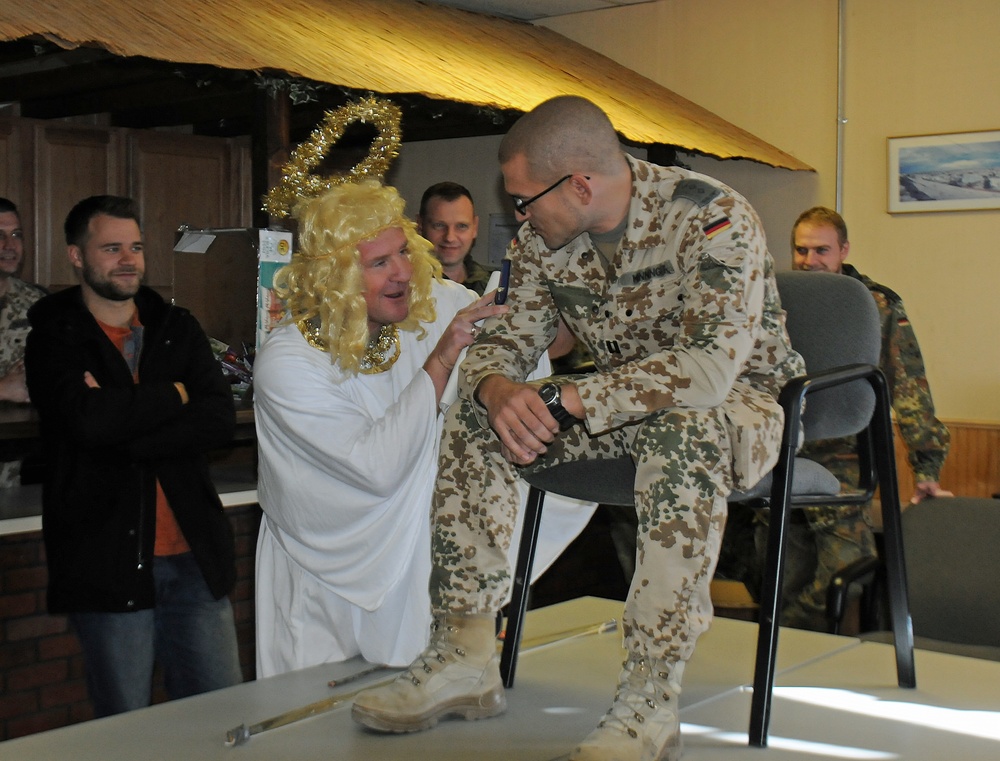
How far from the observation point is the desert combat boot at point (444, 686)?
6.16ft

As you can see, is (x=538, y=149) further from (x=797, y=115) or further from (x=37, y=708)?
(x=797, y=115)

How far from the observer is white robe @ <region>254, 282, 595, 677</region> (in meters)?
2.41

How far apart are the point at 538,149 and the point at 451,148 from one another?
5754 mm

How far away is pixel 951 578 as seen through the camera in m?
2.79

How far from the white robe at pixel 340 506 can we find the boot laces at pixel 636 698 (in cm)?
82

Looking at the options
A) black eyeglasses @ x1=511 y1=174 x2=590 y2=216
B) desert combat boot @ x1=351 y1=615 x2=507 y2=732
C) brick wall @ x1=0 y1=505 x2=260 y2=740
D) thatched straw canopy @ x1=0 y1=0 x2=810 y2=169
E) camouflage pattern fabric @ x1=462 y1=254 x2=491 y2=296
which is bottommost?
brick wall @ x1=0 y1=505 x2=260 y2=740

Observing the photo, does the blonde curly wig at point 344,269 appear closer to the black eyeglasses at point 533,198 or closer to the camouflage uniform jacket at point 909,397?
the black eyeglasses at point 533,198

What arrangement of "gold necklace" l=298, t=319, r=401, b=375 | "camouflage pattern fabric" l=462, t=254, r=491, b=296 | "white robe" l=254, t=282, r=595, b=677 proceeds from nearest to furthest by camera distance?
"white robe" l=254, t=282, r=595, b=677, "gold necklace" l=298, t=319, r=401, b=375, "camouflage pattern fabric" l=462, t=254, r=491, b=296

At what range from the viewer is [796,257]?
420cm

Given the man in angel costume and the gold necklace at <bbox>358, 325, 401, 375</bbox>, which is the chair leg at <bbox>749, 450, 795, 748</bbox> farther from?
the gold necklace at <bbox>358, 325, 401, 375</bbox>

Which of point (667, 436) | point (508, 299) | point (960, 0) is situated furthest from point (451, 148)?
point (667, 436)

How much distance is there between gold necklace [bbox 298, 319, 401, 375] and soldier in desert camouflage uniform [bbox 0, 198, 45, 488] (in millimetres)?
1390

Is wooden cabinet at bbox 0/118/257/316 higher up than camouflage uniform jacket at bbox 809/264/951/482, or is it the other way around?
wooden cabinet at bbox 0/118/257/316

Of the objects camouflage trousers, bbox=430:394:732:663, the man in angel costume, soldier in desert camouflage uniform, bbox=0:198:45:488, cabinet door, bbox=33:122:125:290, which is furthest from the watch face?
cabinet door, bbox=33:122:125:290
